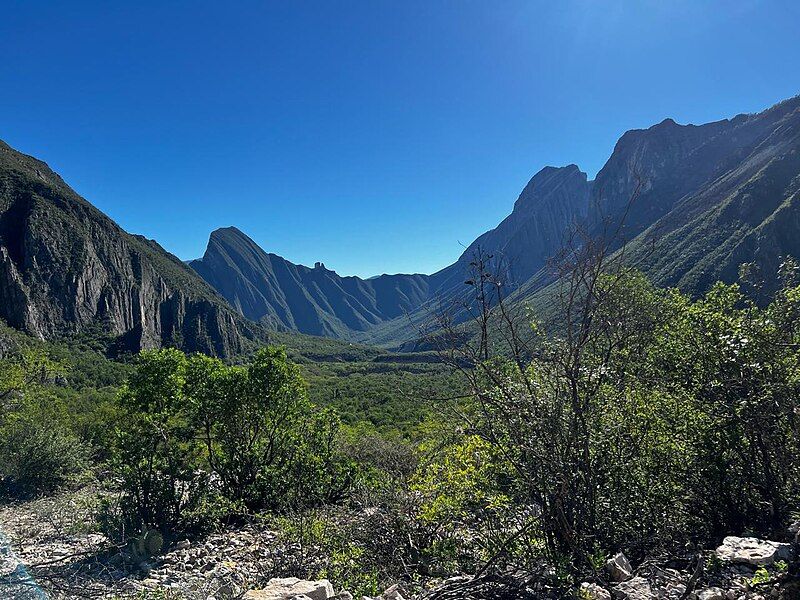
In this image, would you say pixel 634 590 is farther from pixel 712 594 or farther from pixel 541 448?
pixel 541 448

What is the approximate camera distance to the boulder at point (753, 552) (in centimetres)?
Answer: 398

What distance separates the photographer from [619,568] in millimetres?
4375

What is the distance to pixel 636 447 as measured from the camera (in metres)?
5.09

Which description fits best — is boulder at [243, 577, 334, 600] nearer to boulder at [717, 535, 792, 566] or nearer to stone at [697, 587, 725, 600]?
stone at [697, 587, 725, 600]

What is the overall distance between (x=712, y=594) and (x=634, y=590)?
625 millimetres

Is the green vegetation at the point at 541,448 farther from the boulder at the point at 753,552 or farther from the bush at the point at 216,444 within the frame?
the boulder at the point at 753,552

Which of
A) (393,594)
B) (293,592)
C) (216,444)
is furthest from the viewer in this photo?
(216,444)

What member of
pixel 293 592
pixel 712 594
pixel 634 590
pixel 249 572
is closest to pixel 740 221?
pixel 712 594

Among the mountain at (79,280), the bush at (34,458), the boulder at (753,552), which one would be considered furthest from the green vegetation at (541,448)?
the mountain at (79,280)

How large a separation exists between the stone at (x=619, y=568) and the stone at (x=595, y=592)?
354mm

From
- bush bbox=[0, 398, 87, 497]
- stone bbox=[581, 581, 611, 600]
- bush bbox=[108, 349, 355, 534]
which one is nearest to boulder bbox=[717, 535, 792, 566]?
stone bbox=[581, 581, 611, 600]

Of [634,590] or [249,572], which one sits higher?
[634,590]

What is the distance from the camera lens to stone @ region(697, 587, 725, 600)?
11.9ft

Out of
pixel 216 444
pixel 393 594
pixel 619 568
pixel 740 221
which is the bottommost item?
pixel 393 594
